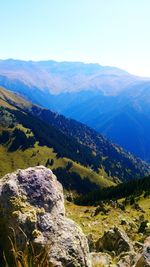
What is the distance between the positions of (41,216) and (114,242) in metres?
15.2

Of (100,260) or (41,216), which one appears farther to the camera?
(100,260)

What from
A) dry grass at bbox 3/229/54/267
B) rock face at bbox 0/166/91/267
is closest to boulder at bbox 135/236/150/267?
rock face at bbox 0/166/91/267

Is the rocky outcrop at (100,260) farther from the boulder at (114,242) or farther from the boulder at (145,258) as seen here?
the boulder at (114,242)

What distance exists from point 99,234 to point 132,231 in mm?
3330

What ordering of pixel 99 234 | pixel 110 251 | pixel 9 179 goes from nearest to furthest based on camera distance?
1. pixel 9 179
2. pixel 110 251
3. pixel 99 234

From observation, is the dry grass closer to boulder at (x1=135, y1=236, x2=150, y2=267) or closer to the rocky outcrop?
boulder at (x1=135, y1=236, x2=150, y2=267)

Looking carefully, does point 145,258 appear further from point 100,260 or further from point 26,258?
point 26,258

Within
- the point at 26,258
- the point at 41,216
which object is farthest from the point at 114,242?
the point at 26,258

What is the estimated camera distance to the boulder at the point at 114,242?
28.6m

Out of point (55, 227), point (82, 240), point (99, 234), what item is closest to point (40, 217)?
point (55, 227)

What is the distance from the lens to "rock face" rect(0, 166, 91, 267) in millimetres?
14656

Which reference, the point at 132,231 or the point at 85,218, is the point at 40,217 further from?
the point at 85,218

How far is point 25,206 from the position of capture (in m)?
16.0

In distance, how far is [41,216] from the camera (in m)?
15.8
